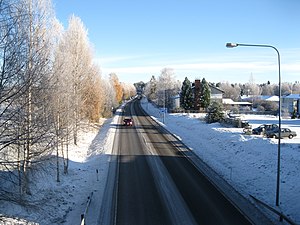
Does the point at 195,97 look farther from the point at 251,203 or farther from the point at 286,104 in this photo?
the point at 251,203

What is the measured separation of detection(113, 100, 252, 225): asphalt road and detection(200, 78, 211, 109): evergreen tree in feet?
154

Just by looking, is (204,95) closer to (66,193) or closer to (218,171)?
(218,171)

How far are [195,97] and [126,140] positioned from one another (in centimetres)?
4217

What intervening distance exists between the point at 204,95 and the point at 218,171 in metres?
53.8

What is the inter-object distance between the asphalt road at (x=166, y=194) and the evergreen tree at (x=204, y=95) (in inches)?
1848

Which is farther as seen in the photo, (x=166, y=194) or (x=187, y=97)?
(x=187, y=97)

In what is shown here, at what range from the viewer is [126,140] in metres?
36.9

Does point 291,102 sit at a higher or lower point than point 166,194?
higher

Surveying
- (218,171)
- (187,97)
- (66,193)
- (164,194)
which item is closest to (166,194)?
(164,194)

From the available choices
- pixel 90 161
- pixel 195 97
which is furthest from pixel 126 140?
pixel 195 97

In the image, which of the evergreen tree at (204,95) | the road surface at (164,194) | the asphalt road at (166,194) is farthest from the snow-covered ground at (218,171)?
the evergreen tree at (204,95)

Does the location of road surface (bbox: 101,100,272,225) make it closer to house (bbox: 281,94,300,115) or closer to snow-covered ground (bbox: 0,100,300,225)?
snow-covered ground (bbox: 0,100,300,225)

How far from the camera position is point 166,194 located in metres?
17.3

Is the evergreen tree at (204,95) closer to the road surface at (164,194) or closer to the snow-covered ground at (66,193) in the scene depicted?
the road surface at (164,194)
